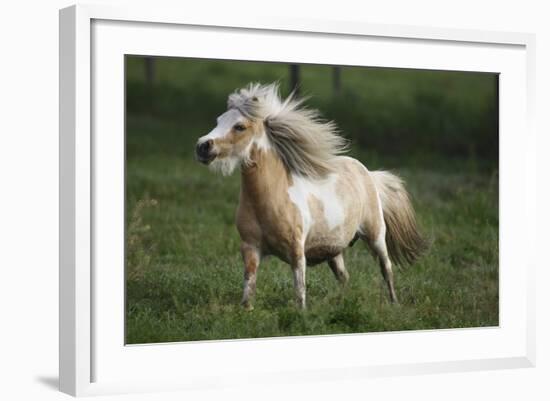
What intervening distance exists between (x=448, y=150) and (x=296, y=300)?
17.0 feet

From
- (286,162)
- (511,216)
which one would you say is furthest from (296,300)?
(511,216)

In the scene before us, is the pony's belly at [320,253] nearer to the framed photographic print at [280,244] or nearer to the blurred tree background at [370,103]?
the framed photographic print at [280,244]

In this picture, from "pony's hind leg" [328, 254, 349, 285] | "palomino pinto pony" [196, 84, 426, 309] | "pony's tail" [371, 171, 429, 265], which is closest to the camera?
"palomino pinto pony" [196, 84, 426, 309]

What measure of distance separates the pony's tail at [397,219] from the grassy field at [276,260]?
0.44ft

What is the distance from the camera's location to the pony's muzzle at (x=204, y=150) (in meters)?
6.91

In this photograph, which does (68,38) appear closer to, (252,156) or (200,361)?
(252,156)

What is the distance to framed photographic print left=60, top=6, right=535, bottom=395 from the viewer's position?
6492 millimetres

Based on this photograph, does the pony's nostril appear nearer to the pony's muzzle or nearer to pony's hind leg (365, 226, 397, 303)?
the pony's muzzle

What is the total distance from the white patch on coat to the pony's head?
6 centimetres

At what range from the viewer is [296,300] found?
23.8ft

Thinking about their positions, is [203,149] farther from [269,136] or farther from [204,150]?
[269,136]

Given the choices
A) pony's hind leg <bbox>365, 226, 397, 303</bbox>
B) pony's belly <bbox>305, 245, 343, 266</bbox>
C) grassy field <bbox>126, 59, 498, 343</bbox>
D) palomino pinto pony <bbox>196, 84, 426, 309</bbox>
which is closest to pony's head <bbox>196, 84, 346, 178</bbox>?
palomino pinto pony <bbox>196, 84, 426, 309</bbox>

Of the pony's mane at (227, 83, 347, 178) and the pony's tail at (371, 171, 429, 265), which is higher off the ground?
the pony's mane at (227, 83, 347, 178)

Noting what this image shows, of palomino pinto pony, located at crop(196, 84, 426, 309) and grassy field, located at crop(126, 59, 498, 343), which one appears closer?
palomino pinto pony, located at crop(196, 84, 426, 309)
